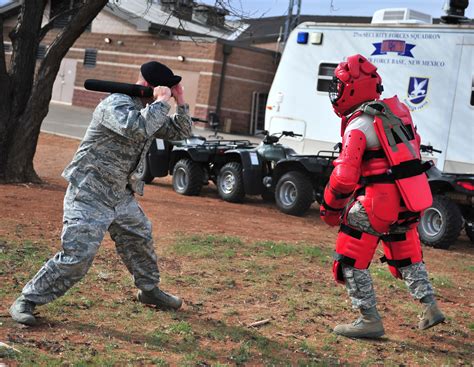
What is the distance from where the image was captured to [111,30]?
1400 inches

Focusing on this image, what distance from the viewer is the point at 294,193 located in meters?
11.2

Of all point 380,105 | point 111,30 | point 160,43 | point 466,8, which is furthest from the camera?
point 111,30

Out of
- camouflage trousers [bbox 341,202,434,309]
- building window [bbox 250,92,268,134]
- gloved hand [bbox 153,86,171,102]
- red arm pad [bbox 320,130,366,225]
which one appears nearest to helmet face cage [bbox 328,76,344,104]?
red arm pad [bbox 320,130,366,225]

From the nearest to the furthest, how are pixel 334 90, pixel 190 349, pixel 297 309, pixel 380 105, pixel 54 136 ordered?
pixel 190 349 < pixel 380 105 < pixel 334 90 < pixel 297 309 < pixel 54 136

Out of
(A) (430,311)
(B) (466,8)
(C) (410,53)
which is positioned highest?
(B) (466,8)

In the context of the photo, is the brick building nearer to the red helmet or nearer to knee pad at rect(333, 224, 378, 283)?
the red helmet

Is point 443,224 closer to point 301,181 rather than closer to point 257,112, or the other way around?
point 301,181

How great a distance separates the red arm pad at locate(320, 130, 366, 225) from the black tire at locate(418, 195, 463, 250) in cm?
486

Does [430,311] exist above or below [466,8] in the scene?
below

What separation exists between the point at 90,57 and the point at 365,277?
109 ft

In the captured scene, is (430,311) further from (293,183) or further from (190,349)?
(293,183)

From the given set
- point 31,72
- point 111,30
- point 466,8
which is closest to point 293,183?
point 466,8

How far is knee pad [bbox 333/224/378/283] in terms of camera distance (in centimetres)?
491

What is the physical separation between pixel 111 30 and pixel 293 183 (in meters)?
26.5
